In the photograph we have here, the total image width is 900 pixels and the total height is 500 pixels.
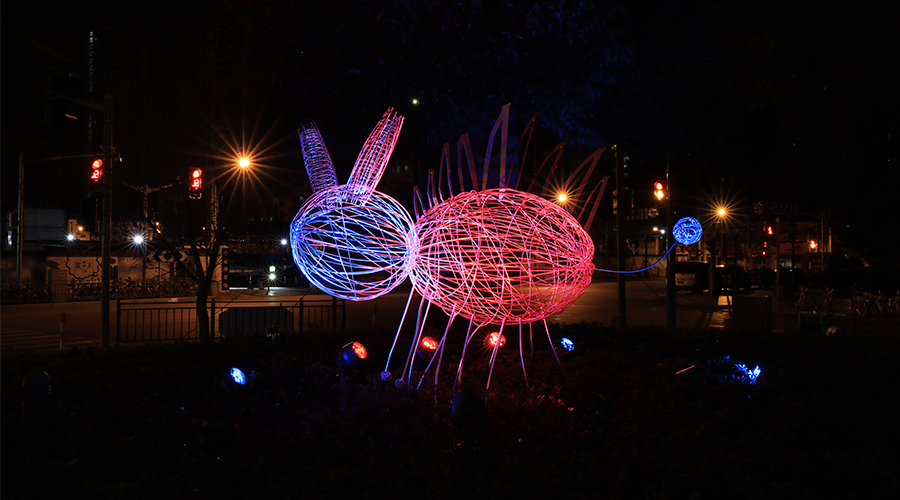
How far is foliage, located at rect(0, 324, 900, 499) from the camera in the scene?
4.00 metres

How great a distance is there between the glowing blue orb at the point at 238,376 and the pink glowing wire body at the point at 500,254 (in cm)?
223

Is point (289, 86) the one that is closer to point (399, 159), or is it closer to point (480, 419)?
point (399, 159)

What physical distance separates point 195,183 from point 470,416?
770cm

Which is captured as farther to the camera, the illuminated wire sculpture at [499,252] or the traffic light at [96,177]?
the traffic light at [96,177]

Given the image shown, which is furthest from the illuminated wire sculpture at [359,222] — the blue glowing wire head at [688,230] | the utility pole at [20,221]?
the utility pole at [20,221]

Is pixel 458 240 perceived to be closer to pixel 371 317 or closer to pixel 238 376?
pixel 238 376

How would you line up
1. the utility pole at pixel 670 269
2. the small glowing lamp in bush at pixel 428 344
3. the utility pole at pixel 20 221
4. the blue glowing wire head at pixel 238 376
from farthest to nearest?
the utility pole at pixel 20 221
the utility pole at pixel 670 269
the small glowing lamp in bush at pixel 428 344
the blue glowing wire head at pixel 238 376

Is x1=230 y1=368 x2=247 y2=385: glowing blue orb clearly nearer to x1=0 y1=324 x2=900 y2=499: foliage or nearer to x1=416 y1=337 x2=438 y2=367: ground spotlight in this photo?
x1=0 y1=324 x2=900 y2=499: foliage

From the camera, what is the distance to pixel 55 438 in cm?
502

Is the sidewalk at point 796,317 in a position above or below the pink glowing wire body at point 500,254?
below

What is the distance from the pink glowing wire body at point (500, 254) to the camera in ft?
15.7

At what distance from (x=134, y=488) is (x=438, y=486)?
2237 millimetres

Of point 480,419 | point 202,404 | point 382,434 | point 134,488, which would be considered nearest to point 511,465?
point 480,419

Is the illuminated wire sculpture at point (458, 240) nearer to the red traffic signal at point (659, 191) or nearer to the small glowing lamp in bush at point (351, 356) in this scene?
the small glowing lamp in bush at point (351, 356)
